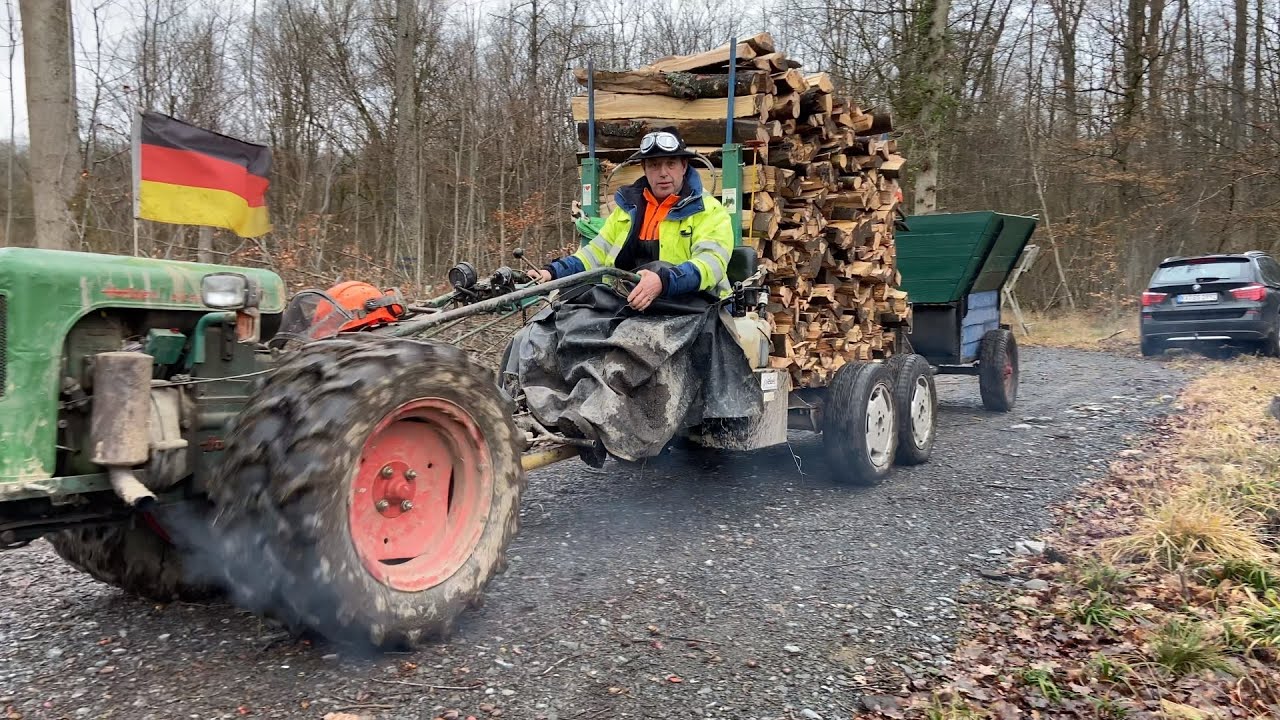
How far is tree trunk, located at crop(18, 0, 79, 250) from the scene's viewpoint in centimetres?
919

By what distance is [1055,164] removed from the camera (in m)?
22.2

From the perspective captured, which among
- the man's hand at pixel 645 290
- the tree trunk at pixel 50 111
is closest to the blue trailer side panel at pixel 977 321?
the man's hand at pixel 645 290

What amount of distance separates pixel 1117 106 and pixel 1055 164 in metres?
1.81

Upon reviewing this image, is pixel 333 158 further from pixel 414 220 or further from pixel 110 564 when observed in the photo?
pixel 110 564

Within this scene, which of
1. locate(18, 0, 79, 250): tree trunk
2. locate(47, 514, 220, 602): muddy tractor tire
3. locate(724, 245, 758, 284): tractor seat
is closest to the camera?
locate(47, 514, 220, 602): muddy tractor tire

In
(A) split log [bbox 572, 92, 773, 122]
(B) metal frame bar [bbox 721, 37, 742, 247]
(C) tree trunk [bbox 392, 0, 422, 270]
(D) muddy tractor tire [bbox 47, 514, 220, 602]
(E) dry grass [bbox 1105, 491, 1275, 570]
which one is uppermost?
(C) tree trunk [bbox 392, 0, 422, 270]

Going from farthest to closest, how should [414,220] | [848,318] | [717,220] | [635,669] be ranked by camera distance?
1. [414,220]
2. [848,318]
3. [717,220]
4. [635,669]

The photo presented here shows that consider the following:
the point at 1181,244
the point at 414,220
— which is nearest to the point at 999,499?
the point at 414,220

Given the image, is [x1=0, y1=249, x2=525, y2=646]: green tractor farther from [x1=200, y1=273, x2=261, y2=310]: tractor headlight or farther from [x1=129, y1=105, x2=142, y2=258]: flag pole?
[x1=129, y1=105, x2=142, y2=258]: flag pole

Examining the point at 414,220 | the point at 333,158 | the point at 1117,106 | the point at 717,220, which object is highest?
the point at 1117,106

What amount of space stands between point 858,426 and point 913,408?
0.93m

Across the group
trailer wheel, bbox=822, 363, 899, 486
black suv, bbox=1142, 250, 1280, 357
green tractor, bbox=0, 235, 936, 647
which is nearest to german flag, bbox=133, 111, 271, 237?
green tractor, bbox=0, 235, 936, 647

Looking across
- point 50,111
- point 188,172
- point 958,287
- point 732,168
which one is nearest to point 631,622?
point 732,168

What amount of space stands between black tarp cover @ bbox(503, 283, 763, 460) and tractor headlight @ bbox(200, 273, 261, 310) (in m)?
1.74
